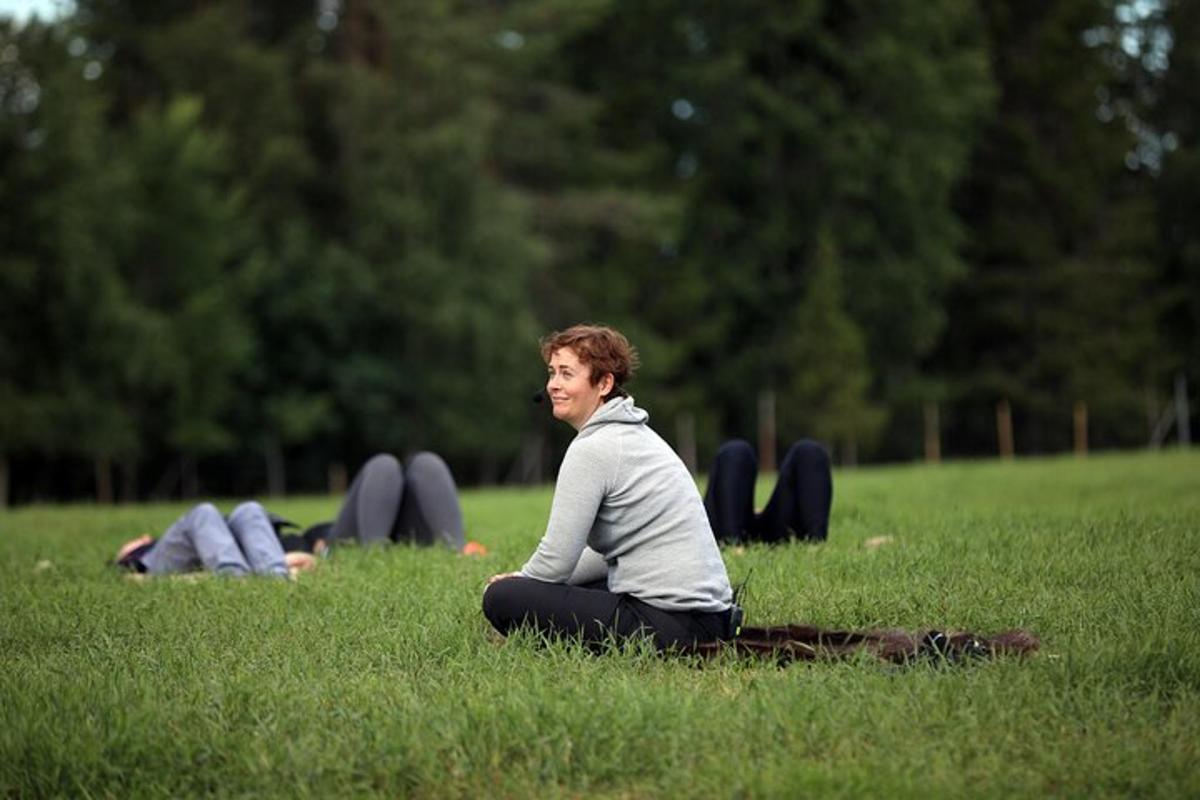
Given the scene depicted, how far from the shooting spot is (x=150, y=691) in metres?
5.39

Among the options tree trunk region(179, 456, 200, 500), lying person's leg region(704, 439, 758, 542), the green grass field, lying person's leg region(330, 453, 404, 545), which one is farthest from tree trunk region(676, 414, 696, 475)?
the green grass field

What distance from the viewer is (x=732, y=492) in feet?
31.4

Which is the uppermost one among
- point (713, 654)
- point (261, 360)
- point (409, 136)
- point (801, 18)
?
point (801, 18)

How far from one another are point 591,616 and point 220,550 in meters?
3.81

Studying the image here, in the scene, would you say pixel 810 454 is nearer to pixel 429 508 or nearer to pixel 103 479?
pixel 429 508

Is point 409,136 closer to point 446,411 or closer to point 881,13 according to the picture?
point 446,411

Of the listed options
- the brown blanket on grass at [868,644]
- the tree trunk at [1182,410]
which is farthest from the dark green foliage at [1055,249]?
the brown blanket on grass at [868,644]

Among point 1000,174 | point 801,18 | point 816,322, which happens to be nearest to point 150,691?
point 816,322

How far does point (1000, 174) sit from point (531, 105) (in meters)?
16.8

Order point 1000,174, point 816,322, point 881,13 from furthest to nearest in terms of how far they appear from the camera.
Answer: point 1000,174, point 881,13, point 816,322

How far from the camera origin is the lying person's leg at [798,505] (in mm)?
9766

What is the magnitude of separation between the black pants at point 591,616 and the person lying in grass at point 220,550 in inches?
122

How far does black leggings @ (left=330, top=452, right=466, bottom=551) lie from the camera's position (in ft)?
34.2

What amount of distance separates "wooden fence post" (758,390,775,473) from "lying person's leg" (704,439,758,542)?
29735 mm
